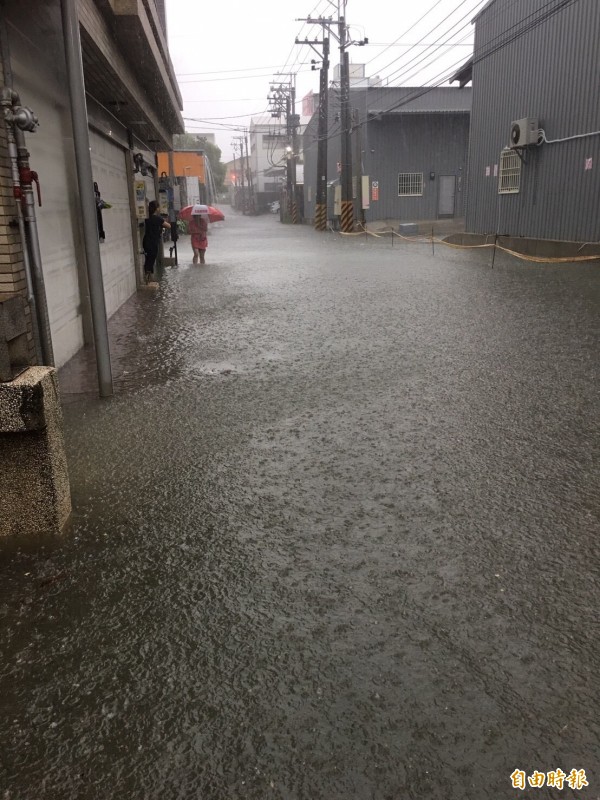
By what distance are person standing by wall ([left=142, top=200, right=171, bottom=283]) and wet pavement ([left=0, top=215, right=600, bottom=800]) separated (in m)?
9.22

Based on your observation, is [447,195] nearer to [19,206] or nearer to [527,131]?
[527,131]

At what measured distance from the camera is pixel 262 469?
4.40 metres

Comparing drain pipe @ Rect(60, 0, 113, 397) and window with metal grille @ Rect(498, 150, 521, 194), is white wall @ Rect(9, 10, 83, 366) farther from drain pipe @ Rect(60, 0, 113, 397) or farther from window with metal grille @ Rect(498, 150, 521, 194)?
window with metal grille @ Rect(498, 150, 521, 194)

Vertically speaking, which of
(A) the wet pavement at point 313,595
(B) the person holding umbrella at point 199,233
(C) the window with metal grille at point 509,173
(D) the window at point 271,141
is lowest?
(A) the wet pavement at point 313,595

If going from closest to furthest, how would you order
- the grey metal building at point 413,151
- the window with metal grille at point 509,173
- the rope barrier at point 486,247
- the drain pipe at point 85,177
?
the drain pipe at point 85,177 < the rope barrier at point 486,247 < the window with metal grille at point 509,173 < the grey metal building at point 413,151

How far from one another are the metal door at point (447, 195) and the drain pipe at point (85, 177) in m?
36.2

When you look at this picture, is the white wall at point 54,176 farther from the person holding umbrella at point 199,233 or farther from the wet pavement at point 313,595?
the person holding umbrella at point 199,233

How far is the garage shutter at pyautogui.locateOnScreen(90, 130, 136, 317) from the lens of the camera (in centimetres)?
1077

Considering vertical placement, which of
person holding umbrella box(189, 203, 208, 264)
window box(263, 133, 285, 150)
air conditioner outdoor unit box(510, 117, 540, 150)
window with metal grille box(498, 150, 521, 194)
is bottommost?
person holding umbrella box(189, 203, 208, 264)

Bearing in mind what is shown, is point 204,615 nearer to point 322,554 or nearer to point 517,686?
point 322,554

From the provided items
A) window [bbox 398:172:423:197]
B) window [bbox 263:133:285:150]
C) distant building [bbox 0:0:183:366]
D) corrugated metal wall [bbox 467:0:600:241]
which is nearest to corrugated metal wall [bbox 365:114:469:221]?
window [bbox 398:172:423:197]

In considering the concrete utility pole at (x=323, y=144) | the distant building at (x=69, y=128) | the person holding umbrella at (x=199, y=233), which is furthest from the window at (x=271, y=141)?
the distant building at (x=69, y=128)

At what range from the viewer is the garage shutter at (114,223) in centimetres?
1077

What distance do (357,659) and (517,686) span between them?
0.58 metres
